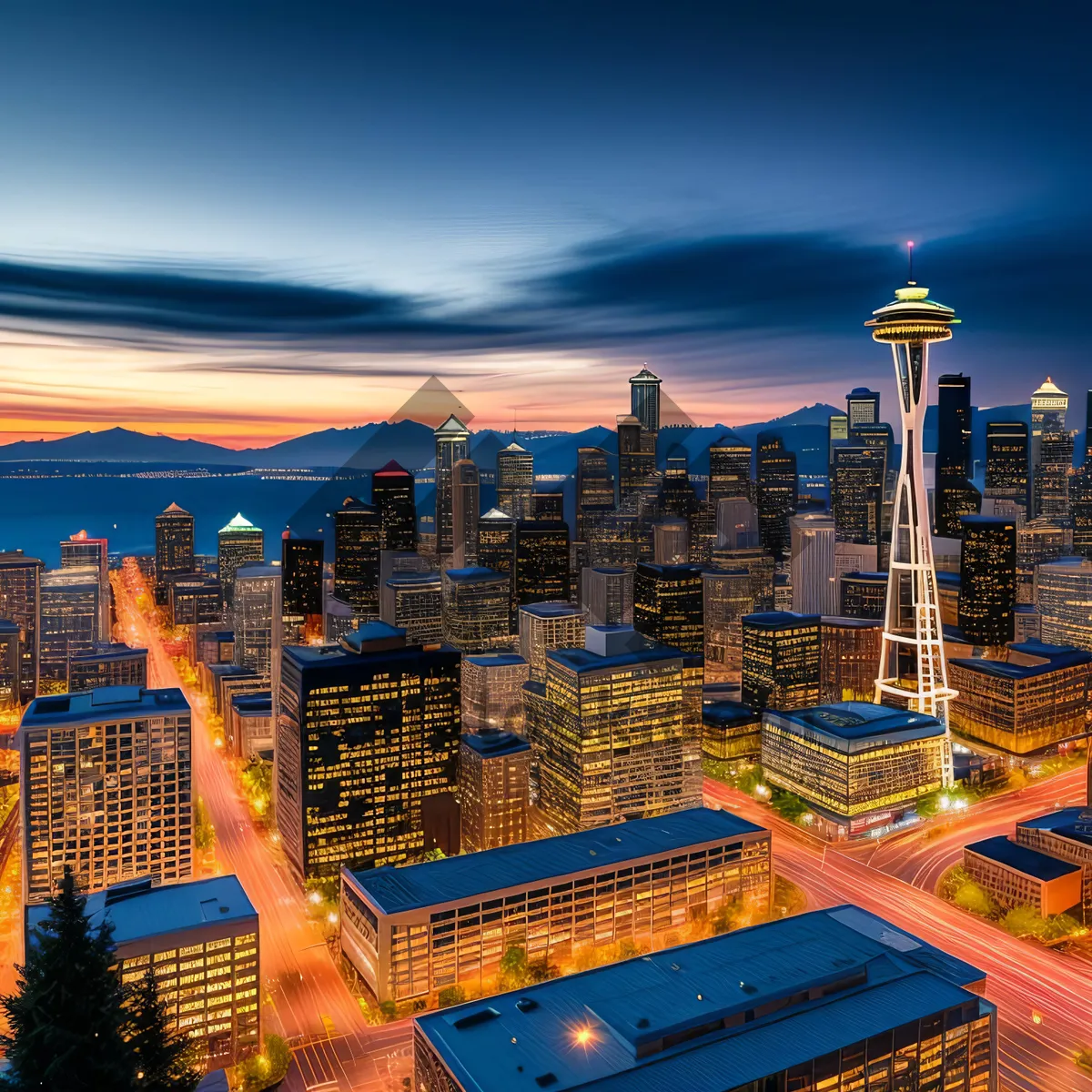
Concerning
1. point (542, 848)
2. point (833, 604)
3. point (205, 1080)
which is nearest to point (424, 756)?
point (542, 848)

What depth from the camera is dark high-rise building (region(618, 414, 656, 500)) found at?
485 feet

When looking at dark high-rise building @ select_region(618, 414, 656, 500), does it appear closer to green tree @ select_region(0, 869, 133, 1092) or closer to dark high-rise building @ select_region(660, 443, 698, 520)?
dark high-rise building @ select_region(660, 443, 698, 520)

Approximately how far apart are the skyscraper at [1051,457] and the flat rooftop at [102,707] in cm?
12484

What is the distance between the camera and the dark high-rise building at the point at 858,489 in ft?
449

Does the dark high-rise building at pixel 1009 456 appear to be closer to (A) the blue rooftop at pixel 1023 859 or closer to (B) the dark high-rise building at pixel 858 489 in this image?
(B) the dark high-rise building at pixel 858 489

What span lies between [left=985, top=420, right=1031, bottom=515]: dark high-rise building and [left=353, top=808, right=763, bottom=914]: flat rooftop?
4227 inches

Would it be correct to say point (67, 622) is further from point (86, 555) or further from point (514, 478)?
point (514, 478)

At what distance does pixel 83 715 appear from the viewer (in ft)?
151

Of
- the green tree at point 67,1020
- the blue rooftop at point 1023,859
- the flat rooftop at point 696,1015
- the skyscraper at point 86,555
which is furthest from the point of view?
the skyscraper at point 86,555

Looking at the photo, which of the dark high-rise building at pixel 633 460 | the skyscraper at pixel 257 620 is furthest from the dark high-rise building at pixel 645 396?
the skyscraper at pixel 257 620

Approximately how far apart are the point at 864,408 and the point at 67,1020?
534ft

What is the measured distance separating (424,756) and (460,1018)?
2449 cm

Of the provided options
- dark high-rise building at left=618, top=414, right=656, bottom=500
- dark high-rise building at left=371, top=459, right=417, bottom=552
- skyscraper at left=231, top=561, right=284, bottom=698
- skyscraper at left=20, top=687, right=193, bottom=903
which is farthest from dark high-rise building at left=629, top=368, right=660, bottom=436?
skyscraper at left=20, top=687, right=193, bottom=903

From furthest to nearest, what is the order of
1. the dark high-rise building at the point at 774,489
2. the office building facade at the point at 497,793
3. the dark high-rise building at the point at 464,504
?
the dark high-rise building at the point at 774,489 → the dark high-rise building at the point at 464,504 → the office building facade at the point at 497,793
